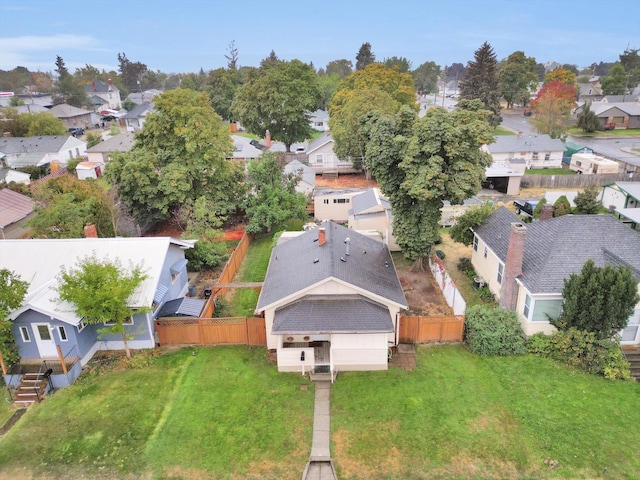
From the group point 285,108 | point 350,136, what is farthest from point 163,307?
point 285,108

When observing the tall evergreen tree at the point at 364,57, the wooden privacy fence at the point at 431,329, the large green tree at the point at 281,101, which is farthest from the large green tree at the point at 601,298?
the tall evergreen tree at the point at 364,57

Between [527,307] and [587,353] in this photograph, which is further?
[527,307]

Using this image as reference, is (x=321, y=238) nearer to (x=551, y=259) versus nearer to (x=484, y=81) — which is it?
(x=551, y=259)

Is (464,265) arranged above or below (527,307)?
below

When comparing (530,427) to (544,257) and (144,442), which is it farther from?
(144,442)

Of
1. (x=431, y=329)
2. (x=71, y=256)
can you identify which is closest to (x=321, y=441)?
(x=431, y=329)

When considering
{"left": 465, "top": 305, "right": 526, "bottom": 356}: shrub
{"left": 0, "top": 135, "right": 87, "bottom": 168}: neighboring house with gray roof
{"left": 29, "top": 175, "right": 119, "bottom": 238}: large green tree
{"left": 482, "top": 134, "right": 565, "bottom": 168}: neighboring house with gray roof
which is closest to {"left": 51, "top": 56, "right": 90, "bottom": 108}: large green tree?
{"left": 0, "top": 135, "right": 87, "bottom": 168}: neighboring house with gray roof
